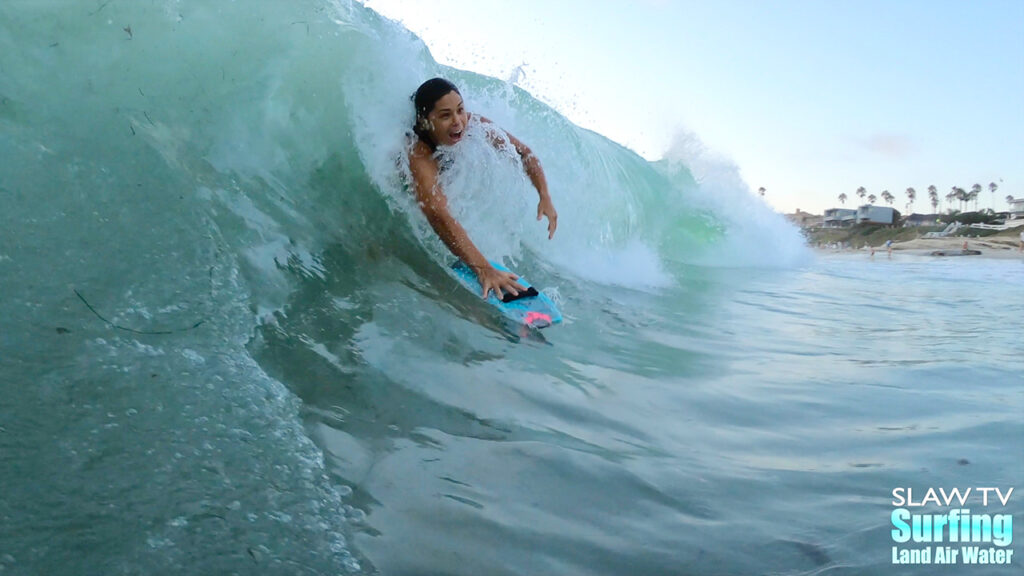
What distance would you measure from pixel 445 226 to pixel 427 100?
703 mm

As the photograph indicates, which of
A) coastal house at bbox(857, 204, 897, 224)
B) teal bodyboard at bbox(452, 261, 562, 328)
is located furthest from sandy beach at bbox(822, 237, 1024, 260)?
teal bodyboard at bbox(452, 261, 562, 328)

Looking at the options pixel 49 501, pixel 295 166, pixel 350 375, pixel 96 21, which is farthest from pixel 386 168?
pixel 49 501

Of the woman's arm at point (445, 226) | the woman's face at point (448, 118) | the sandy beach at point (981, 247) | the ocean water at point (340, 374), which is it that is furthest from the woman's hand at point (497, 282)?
the sandy beach at point (981, 247)

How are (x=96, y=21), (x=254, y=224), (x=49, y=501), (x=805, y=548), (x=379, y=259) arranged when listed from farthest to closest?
(x=379, y=259), (x=96, y=21), (x=254, y=224), (x=805, y=548), (x=49, y=501)

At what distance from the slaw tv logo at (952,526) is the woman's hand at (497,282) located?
217 centimetres

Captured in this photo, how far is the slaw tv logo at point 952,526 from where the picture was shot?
1.78m

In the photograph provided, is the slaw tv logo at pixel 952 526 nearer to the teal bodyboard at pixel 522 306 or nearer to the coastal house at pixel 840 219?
the teal bodyboard at pixel 522 306

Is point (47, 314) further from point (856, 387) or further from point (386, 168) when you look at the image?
point (856, 387)

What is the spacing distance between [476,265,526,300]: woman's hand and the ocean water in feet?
0.53

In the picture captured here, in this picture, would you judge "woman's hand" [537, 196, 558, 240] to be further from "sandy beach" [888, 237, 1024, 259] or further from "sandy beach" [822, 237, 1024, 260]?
"sandy beach" [888, 237, 1024, 259]

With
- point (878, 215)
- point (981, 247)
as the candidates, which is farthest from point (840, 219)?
point (981, 247)

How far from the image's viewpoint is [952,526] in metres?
1.94

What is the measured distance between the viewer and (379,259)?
4.01 meters

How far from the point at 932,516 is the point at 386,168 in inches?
136
